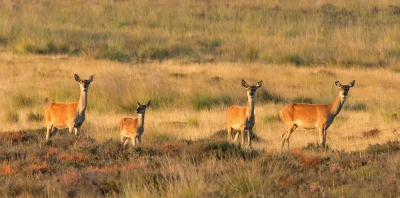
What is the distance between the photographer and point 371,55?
94.3 feet

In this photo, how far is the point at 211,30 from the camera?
114 feet

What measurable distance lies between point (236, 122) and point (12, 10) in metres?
25.2

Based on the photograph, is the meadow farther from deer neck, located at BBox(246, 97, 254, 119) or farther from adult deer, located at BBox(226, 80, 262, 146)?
deer neck, located at BBox(246, 97, 254, 119)

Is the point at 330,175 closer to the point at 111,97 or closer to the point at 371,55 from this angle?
the point at 111,97

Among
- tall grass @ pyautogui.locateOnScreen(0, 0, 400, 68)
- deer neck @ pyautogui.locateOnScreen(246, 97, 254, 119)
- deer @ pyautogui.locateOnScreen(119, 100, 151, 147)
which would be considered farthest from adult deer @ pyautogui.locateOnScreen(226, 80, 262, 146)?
tall grass @ pyautogui.locateOnScreen(0, 0, 400, 68)

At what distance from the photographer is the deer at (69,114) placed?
14789 millimetres

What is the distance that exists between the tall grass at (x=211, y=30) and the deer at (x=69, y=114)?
1252 centimetres

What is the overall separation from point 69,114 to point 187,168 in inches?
196

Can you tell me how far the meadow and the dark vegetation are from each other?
0.03 m

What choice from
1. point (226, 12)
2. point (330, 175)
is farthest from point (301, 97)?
point (226, 12)

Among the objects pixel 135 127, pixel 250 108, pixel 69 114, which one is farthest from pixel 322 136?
pixel 69 114

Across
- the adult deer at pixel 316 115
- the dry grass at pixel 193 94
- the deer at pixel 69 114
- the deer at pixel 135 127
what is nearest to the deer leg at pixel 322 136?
the adult deer at pixel 316 115

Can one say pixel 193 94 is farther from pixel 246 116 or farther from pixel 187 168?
pixel 187 168

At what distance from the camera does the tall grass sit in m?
28.7
